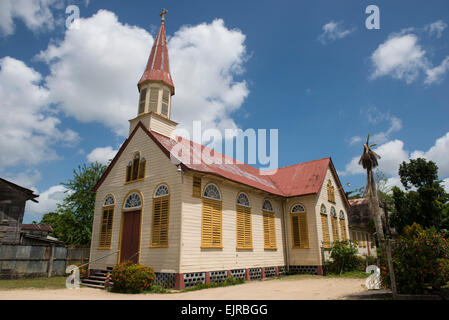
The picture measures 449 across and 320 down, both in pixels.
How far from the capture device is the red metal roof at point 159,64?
19.2 m

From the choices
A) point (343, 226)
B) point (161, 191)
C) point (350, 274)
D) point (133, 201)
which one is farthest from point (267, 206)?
point (343, 226)

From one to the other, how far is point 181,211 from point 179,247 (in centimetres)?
156

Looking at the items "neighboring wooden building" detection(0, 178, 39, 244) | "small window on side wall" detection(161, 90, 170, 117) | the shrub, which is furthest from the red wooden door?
the shrub

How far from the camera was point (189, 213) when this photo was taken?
46.3 ft

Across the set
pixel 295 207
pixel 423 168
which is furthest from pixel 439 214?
pixel 295 207

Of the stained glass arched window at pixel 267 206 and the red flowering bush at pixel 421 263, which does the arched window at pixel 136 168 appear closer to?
the stained glass arched window at pixel 267 206

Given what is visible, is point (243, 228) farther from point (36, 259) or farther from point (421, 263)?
point (36, 259)

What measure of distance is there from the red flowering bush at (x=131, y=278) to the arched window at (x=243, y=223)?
5.43 meters

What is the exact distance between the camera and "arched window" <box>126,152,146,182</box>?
54.5 feet

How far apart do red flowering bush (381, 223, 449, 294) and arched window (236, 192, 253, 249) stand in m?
8.08

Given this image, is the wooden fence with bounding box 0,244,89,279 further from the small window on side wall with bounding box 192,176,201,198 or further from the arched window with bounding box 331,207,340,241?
the arched window with bounding box 331,207,340,241

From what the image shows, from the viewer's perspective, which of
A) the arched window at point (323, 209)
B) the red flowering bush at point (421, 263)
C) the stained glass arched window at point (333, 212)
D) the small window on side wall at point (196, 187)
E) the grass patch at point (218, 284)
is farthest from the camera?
the stained glass arched window at point (333, 212)

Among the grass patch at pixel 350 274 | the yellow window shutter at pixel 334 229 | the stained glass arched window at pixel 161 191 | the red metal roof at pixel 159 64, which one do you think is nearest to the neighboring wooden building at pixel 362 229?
the yellow window shutter at pixel 334 229

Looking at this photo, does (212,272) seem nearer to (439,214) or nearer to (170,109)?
(170,109)
